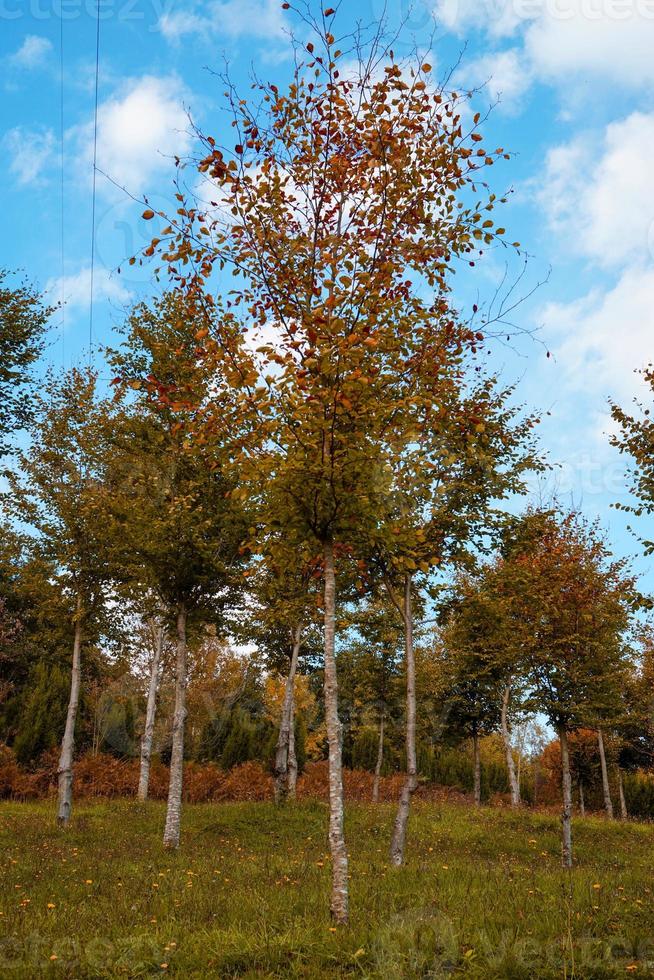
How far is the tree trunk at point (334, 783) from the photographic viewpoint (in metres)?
6.16

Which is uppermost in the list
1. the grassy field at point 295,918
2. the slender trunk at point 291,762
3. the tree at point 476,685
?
the tree at point 476,685

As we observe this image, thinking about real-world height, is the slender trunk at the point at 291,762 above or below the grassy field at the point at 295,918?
above

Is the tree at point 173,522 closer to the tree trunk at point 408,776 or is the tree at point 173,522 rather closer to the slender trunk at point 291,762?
the tree trunk at point 408,776

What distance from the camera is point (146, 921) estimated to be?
20.9 feet

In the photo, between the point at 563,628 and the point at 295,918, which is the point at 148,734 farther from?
the point at 295,918

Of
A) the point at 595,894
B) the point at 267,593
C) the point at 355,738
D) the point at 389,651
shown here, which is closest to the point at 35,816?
the point at 267,593

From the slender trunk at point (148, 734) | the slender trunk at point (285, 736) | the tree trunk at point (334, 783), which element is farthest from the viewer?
the slender trunk at point (148, 734)

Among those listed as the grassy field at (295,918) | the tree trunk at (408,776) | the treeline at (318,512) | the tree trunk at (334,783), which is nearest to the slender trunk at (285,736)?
the treeline at (318,512)

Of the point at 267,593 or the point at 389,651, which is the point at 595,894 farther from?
the point at 389,651

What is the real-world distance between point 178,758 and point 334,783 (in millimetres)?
9485

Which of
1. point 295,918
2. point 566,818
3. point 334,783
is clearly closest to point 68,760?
point 566,818

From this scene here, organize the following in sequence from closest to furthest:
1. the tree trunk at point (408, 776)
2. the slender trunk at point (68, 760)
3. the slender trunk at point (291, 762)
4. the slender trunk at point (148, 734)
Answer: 1. the tree trunk at point (408, 776)
2. the slender trunk at point (68, 760)
3. the slender trunk at point (291, 762)
4. the slender trunk at point (148, 734)

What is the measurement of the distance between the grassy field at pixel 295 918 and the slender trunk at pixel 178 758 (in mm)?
722

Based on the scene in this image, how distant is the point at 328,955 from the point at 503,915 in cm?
222
